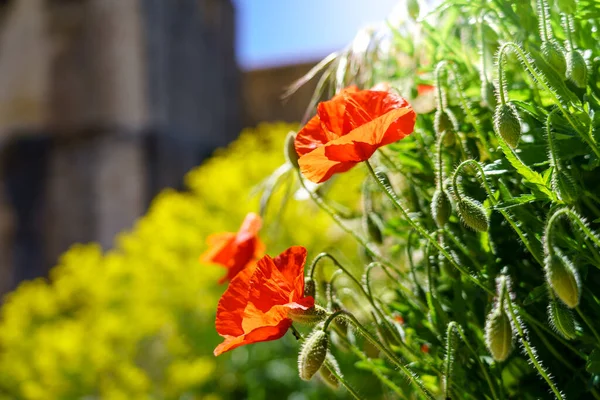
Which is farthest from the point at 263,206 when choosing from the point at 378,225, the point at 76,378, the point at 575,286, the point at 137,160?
the point at 137,160

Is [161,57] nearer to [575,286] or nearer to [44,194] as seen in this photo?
[44,194]

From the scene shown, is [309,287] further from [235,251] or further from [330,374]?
[235,251]

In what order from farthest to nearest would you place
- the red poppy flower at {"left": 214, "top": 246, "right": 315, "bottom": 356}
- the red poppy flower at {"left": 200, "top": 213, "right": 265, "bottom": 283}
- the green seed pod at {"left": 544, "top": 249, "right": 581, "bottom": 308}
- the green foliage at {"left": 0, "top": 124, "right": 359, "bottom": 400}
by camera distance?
1. the green foliage at {"left": 0, "top": 124, "right": 359, "bottom": 400}
2. the red poppy flower at {"left": 200, "top": 213, "right": 265, "bottom": 283}
3. the red poppy flower at {"left": 214, "top": 246, "right": 315, "bottom": 356}
4. the green seed pod at {"left": 544, "top": 249, "right": 581, "bottom": 308}

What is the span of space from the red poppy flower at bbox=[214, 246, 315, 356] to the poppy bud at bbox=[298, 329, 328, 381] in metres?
0.03

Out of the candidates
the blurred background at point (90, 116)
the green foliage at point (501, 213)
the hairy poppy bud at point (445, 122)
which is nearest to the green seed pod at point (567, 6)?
the green foliage at point (501, 213)

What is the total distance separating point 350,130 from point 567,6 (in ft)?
0.77

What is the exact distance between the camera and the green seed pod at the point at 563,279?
0.55m

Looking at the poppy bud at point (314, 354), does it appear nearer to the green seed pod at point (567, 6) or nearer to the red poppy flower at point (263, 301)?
the red poppy flower at point (263, 301)

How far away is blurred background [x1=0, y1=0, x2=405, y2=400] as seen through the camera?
8.35 feet

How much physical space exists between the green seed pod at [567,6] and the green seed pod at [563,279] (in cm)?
27

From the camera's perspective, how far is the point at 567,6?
69cm

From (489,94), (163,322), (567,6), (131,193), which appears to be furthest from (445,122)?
(131,193)

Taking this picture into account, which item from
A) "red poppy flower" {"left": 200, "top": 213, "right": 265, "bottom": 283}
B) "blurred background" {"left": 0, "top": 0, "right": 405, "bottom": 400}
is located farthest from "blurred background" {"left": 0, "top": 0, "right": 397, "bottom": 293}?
"red poppy flower" {"left": 200, "top": 213, "right": 265, "bottom": 283}

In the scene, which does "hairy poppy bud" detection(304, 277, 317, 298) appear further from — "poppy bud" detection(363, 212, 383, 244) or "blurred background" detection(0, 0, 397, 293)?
"blurred background" detection(0, 0, 397, 293)
